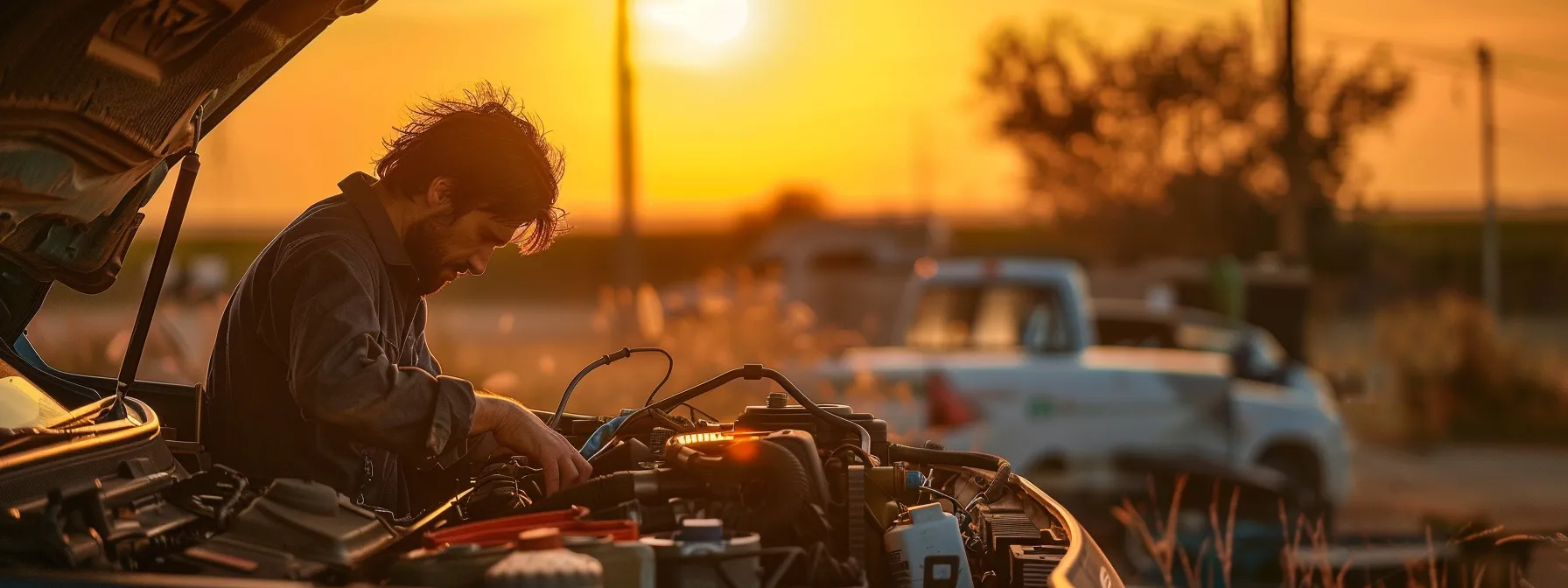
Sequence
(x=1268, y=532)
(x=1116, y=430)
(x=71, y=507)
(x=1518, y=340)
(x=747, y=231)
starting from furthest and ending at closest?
(x=747, y=231)
(x=1518, y=340)
(x=1116, y=430)
(x=1268, y=532)
(x=71, y=507)

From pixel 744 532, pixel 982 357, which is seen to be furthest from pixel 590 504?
pixel 982 357

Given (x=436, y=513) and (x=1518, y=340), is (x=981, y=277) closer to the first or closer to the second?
(x=436, y=513)

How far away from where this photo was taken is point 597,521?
376 centimetres

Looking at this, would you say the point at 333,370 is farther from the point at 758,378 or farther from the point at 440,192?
the point at 758,378

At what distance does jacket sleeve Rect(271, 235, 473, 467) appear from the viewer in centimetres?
382

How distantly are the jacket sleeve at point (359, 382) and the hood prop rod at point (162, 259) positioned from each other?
591 millimetres

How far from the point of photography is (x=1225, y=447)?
1226cm

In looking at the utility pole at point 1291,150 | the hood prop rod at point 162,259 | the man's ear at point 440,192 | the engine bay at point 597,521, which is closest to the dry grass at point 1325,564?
the engine bay at point 597,521

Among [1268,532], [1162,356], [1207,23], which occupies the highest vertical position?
[1207,23]

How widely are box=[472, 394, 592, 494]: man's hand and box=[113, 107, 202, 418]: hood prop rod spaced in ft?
3.09

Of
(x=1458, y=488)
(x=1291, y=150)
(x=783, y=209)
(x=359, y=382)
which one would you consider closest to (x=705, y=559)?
(x=359, y=382)

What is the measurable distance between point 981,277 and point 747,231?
40.2m

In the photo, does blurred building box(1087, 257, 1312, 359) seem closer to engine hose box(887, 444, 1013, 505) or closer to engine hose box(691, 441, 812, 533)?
engine hose box(887, 444, 1013, 505)

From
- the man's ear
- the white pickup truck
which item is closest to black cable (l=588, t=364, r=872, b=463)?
the man's ear
